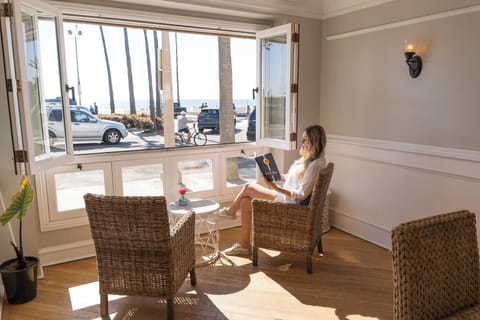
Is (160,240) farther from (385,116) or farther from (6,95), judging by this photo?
(385,116)

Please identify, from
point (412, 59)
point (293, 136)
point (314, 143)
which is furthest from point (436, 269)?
point (293, 136)

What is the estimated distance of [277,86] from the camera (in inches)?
154

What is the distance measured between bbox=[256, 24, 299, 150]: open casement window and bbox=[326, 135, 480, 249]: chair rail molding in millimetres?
621

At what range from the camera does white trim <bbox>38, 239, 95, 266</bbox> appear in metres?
3.18

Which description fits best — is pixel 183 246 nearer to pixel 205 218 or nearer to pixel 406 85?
pixel 205 218

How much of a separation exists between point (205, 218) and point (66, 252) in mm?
1285

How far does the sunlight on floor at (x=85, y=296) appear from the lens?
8.49ft

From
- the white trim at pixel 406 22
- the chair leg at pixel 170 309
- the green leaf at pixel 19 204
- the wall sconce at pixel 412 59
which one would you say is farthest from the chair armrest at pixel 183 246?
the white trim at pixel 406 22

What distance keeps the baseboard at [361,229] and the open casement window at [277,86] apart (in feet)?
3.20

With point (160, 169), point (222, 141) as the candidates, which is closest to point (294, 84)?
point (222, 141)

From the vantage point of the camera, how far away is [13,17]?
2389 millimetres

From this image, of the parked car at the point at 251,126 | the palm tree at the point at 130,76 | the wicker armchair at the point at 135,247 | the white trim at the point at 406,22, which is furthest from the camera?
the parked car at the point at 251,126

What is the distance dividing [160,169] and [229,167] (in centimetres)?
84

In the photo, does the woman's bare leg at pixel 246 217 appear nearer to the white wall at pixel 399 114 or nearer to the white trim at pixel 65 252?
the white wall at pixel 399 114
